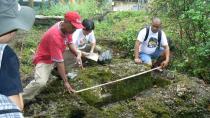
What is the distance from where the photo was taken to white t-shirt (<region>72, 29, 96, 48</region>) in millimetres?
8433

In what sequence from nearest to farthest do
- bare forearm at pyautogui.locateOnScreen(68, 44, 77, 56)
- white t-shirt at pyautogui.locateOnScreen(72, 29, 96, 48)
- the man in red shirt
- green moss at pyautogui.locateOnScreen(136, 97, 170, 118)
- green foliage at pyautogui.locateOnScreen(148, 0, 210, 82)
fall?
the man in red shirt → green moss at pyautogui.locateOnScreen(136, 97, 170, 118) → bare forearm at pyautogui.locateOnScreen(68, 44, 77, 56) → white t-shirt at pyautogui.locateOnScreen(72, 29, 96, 48) → green foliage at pyautogui.locateOnScreen(148, 0, 210, 82)

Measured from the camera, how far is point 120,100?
23.7 ft

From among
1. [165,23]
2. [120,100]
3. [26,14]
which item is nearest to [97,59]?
[120,100]

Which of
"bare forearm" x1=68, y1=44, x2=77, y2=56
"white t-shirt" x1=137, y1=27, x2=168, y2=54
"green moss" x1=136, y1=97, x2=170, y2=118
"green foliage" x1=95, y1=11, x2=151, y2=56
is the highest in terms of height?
"bare forearm" x1=68, y1=44, x2=77, y2=56

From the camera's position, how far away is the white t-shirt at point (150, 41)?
343 inches

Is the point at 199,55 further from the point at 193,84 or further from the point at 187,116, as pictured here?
the point at 187,116

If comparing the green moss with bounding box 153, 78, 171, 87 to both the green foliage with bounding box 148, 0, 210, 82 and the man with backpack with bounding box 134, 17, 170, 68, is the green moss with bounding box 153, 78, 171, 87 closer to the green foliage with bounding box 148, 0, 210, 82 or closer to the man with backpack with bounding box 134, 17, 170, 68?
the man with backpack with bounding box 134, 17, 170, 68

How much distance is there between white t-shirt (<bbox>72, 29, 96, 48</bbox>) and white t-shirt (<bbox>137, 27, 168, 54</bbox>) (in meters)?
0.98

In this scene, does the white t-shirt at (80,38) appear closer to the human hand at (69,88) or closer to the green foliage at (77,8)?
the human hand at (69,88)

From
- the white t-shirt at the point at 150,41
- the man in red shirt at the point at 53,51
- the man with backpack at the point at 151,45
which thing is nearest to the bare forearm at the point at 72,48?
the man in red shirt at the point at 53,51

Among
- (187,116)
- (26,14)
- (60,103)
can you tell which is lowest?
(187,116)

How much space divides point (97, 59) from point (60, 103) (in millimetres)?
2425

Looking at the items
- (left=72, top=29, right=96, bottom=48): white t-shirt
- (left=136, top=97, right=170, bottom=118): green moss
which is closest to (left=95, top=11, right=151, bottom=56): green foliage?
(left=72, top=29, right=96, bottom=48): white t-shirt

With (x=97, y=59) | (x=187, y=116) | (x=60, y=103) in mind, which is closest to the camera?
(x=60, y=103)
